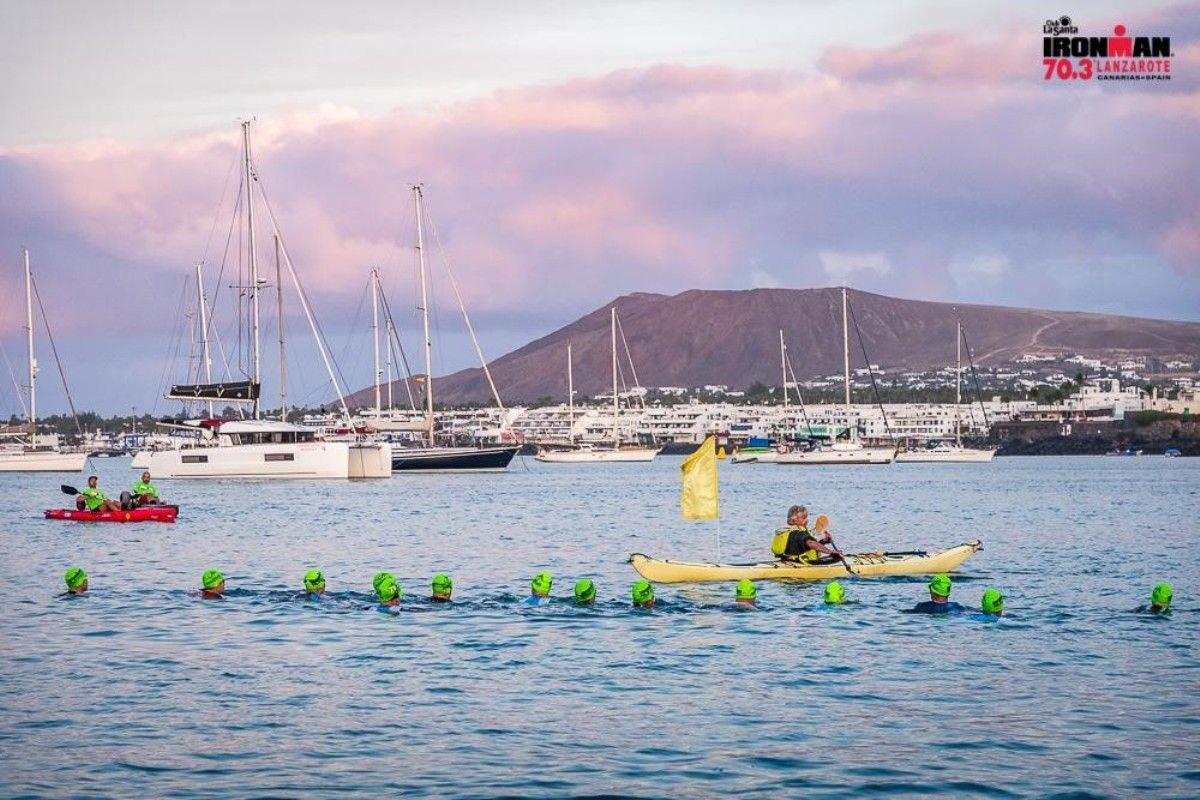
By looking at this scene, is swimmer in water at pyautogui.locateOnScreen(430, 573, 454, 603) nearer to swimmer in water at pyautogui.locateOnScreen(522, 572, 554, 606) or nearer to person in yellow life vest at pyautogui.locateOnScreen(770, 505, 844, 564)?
swimmer in water at pyautogui.locateOnScreen(522, 572, 554, 606)

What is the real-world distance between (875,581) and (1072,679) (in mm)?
12664

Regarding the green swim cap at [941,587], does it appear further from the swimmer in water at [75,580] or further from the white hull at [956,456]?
the white hull at [956,456]

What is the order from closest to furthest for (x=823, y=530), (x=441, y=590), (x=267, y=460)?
1. (x=441, y=590)
2. (x=823, y=530)
3. (x=267, y=460)

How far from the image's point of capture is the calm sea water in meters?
17.9

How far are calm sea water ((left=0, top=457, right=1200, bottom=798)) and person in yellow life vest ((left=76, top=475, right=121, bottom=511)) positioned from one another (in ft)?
26.9

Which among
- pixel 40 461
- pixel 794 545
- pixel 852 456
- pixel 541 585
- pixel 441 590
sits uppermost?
pixel 40 461

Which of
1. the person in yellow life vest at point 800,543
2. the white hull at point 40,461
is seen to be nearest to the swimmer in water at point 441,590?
the person in yellow life vest at point 800,543

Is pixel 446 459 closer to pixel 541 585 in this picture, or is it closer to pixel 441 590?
pixel 441 590

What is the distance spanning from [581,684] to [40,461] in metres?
120

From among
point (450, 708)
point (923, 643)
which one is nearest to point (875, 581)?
point (923, 643)

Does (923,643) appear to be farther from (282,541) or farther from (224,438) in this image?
(224,438)

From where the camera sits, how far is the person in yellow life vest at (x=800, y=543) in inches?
1316

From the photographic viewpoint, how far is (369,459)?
114 m

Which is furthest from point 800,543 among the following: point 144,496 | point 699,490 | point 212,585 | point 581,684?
point 144,496
